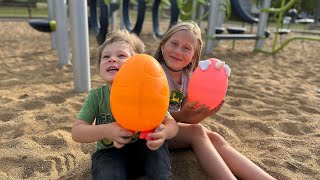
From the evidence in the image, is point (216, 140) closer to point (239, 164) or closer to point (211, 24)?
point (239, 164)

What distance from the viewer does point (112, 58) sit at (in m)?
1.38

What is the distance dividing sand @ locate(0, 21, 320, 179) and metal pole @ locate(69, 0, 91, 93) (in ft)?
0.51

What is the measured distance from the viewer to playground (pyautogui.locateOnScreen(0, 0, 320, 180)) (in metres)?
1.72

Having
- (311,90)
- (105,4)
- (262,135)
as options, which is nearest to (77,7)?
(105,4)

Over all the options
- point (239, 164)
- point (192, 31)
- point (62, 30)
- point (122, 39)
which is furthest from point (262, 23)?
point (122, 39)

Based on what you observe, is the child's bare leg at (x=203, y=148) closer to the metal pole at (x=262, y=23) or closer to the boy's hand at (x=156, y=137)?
the boy's hand at (x=156, y=137)

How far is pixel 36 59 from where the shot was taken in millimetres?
4742

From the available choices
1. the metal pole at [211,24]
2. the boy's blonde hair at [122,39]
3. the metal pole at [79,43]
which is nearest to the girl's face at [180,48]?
the boy's blonde hair at [122,39]

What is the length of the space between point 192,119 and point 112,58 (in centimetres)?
61

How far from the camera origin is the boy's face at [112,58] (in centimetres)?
139

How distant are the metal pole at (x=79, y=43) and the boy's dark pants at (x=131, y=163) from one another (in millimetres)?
1721

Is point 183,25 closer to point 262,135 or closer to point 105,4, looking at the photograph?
point 262,135

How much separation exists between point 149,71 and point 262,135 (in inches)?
54.3

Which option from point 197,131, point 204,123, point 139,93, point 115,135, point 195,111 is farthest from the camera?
point 204,123
